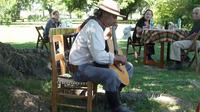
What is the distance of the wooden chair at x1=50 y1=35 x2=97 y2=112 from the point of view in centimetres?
561

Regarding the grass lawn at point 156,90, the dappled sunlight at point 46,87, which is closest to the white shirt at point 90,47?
the grass lawn at point 156,90

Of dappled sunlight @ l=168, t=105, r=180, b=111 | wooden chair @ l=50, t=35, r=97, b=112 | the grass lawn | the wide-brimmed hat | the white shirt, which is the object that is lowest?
dappled sunlight @ l=168, t=105, r=180, b=111

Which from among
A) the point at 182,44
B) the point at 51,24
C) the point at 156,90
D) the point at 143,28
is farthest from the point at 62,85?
the point at 51,24

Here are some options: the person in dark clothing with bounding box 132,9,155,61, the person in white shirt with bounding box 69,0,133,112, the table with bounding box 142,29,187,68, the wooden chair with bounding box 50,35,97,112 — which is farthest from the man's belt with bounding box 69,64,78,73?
the person in dark clothing with bounding box 132,9,155,61

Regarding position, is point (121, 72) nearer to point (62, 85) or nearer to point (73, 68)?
point (73, 68)

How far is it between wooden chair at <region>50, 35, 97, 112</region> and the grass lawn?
1.47ft

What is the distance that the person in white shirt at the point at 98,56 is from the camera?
17.5ft

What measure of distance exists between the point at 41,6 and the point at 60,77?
1244 inches

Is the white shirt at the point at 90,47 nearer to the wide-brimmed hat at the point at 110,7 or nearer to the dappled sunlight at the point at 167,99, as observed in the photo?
the wide-brimmed hat at the point at 110,7

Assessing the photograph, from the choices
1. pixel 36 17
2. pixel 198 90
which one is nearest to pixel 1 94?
pixel 198 90

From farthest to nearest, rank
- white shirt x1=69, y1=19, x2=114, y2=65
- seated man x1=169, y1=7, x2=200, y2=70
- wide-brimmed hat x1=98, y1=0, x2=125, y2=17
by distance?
1. seated man x1=169, y1=7, x2=200, y2=70
2. wide-brimmed hat x1=98, y1=0, x2=125, y2=17
3. white shirt x1=69, y1=19, x2=114, y2=65

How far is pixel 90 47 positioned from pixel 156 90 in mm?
2389

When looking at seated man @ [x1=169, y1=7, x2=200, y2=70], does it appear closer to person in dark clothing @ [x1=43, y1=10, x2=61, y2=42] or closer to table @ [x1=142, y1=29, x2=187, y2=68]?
table @ [x1=142, y1=29, x2=187, y2=68]

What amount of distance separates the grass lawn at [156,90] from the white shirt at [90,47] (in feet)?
3.38
